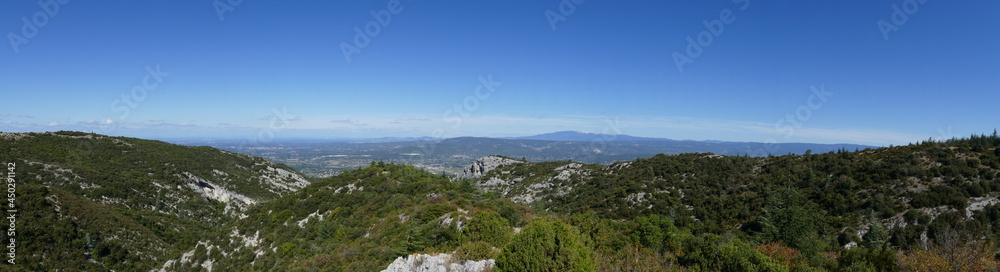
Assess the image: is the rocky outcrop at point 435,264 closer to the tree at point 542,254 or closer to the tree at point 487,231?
the tree at point 542,254

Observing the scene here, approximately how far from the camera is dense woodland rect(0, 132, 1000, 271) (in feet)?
51.6

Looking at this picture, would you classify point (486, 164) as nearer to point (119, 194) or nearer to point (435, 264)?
point (119, 194)

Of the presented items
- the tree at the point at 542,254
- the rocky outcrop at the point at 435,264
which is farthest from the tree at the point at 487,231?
the tree at the point at 542,254

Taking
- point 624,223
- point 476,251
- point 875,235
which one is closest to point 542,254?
point 476,251

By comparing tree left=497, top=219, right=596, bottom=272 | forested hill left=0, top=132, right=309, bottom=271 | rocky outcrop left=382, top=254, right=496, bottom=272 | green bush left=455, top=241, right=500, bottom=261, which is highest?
tree left=497, top=219, right=596, bottom=272

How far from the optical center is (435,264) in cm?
1597

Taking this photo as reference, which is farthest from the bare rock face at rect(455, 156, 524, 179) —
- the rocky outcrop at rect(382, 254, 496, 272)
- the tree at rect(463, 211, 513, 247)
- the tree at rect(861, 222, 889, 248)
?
the rocky outcrop at rect(382, 254, 496, 272)

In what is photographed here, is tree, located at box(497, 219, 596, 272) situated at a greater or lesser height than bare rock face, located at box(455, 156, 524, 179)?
greater

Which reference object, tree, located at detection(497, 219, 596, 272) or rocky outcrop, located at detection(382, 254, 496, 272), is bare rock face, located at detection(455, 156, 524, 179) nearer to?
rocky outcrop, located at detection(382, 254, 496, 272)

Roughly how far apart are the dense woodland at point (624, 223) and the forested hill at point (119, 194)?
254 mm

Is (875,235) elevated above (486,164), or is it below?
above

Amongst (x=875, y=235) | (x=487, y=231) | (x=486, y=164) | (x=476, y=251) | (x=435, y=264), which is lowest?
(x=486, y=164)

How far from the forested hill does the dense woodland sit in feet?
0.83

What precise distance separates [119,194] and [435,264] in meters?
62.5
